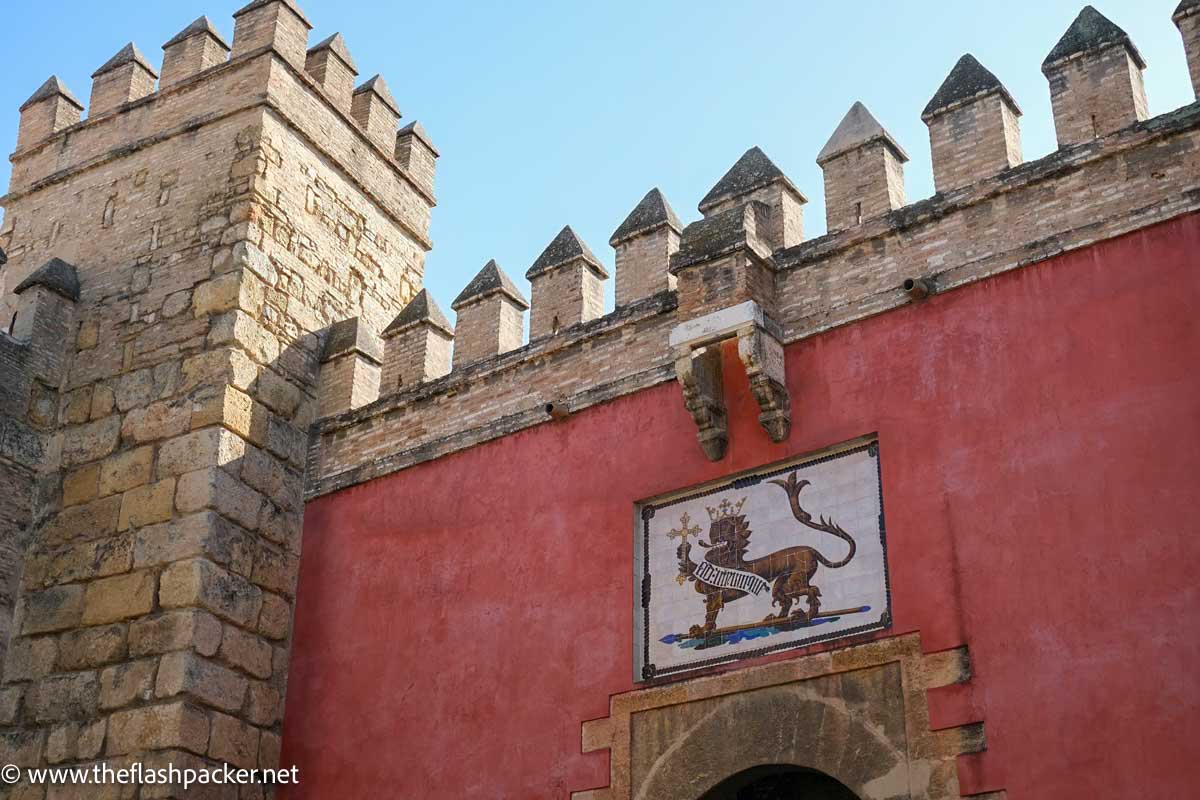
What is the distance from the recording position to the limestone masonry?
6.93m

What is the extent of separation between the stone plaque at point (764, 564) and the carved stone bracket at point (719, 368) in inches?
9.1

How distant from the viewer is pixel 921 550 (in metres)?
6.29

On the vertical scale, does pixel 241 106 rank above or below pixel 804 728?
above

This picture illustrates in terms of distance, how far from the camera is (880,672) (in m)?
6.17

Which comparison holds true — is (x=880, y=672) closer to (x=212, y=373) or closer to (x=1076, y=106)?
(x=1076, y=106)

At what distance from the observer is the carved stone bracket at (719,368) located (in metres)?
6.95

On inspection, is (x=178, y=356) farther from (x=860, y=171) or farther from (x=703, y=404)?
(x=860, y=171)

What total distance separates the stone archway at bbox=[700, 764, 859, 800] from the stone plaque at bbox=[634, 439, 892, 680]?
604mm

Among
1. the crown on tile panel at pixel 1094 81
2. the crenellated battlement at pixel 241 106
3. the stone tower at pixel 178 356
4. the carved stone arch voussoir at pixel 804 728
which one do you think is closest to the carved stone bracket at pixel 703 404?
the carved stone arch voussoir at pixel 804 728

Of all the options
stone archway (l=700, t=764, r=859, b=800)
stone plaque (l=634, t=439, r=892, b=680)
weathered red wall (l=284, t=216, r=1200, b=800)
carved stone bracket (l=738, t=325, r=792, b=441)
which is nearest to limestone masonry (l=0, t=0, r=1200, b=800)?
carved stone bracket (l=738, t=325, r=792, b=441)

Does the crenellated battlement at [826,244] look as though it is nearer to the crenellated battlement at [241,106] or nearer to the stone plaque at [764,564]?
the stone plaque at [764,564]

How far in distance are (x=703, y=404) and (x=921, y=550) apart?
4.48 feet

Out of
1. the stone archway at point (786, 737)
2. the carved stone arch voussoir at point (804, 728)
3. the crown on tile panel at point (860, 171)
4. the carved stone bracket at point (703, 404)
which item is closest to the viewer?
the carved stone arch voussoir at point (804, 728)

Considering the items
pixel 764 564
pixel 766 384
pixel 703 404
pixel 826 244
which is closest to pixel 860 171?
pixel 826 244
